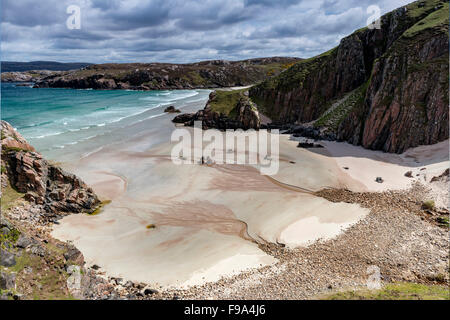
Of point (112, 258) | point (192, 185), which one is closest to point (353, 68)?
point (192, 185)

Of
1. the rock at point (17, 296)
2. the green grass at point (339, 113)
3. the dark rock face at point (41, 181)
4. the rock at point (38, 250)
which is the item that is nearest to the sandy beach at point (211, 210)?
the dark rock face at point (41, 181)

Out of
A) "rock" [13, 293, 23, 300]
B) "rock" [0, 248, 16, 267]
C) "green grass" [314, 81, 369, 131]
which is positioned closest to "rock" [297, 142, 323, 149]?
"green grass" [314, 81, 369, 131]

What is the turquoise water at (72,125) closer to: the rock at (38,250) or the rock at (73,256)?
the rock at (73,256)

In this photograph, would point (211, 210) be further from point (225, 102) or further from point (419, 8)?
point (419, 8)

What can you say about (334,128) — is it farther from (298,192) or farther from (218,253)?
(218,253)

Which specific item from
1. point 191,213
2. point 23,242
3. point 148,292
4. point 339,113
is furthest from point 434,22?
point 23,242

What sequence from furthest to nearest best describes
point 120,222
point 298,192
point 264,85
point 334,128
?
point 264,85 → point 334,128 → point 298,192 → point 120,222
